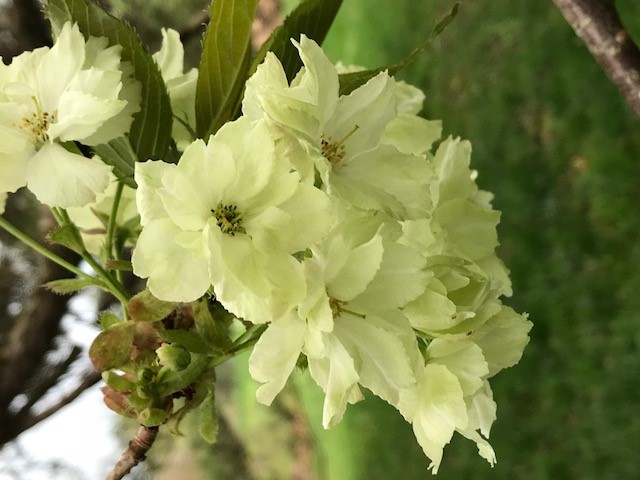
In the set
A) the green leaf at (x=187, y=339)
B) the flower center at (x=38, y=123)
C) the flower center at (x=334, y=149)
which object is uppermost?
the flower center at (x=38, y=123)

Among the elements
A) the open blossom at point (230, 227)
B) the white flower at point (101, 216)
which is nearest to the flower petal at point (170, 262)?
the open blossom at point (230, 227)

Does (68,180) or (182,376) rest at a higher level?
(68,180)

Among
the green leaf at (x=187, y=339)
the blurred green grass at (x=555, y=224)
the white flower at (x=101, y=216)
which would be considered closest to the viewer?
the green leaf at (x=187, y=339)

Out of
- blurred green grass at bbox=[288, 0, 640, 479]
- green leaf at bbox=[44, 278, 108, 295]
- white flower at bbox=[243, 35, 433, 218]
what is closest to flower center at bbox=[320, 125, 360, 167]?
white flower at bbox=[243, 35, 433, 218]

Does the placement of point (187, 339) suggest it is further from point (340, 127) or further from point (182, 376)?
point (340, 127)

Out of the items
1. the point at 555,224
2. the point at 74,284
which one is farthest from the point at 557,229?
the point at 74,284

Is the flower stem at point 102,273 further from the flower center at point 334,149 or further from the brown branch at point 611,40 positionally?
the brown branch at point 611,40

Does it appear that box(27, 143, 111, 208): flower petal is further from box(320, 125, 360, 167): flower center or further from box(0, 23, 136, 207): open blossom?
box(320, 125, 360, 167): flower center
